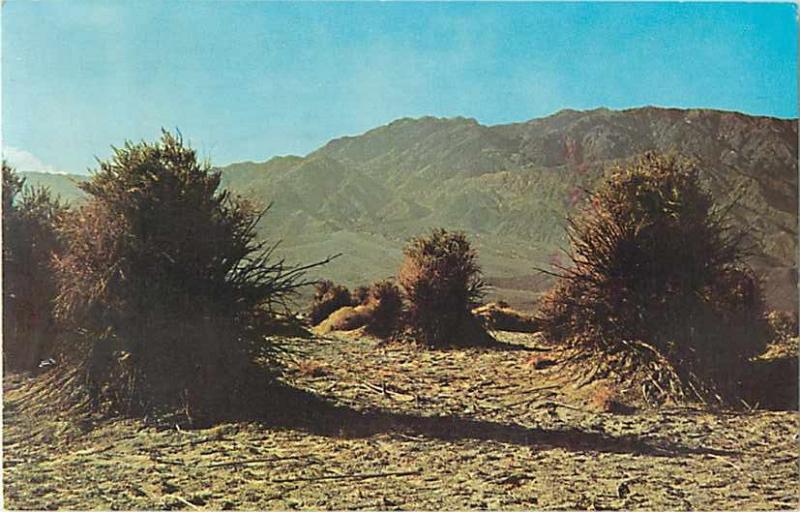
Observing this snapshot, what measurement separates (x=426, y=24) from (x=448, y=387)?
1.24 m

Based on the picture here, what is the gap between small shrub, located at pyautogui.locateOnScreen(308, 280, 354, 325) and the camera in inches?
112

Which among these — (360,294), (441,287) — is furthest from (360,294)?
(441,287)

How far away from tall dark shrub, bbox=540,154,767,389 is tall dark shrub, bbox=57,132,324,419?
3.41 feet

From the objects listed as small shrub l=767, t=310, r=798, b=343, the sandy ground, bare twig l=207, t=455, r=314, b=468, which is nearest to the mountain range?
small shrub l=767, t=310, r=798, b=343

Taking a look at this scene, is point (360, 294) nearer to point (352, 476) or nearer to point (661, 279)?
point (352, 476)

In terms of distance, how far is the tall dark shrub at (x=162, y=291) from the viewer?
8.89 ft

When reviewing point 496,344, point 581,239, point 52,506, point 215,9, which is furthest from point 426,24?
point 52,506

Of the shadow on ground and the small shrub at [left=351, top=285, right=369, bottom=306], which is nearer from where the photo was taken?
the shadow on ground

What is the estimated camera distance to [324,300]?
2850 mm

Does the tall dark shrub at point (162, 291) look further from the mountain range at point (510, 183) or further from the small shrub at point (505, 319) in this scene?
the small shrub at point (505, 319)

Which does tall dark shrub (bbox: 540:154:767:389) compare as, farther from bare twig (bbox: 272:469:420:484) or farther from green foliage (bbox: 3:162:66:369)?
green foliage (bbox: 3:162:66:369)

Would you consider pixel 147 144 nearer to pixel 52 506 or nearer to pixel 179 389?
pixel 179 389

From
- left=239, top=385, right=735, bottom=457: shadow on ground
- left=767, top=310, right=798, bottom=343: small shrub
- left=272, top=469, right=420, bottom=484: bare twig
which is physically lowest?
left=272, top=469, right=420, bottom=484: bare twig

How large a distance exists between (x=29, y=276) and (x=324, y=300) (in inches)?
37.5
